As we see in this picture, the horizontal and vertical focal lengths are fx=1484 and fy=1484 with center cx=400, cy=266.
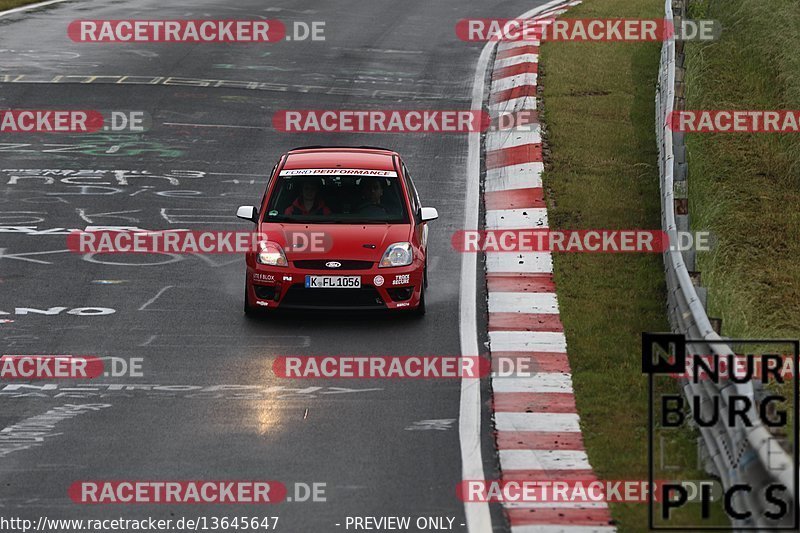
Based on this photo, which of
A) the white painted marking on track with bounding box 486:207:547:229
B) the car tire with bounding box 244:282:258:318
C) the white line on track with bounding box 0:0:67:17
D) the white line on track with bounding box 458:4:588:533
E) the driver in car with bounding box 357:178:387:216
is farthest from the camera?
the white line on track with bounding box 0:0:67:17

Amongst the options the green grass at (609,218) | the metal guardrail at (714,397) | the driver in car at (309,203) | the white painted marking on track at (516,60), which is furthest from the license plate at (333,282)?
the white painted marking on track at (516,60)

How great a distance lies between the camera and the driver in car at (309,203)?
49.2 feet

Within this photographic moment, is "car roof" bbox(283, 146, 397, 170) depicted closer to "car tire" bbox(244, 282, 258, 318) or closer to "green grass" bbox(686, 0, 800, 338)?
"car tire" bbox(244, 282, 258, 318)

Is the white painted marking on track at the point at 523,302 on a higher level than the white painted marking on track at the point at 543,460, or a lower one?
higher

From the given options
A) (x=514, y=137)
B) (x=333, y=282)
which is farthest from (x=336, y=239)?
(x=514, y=137)

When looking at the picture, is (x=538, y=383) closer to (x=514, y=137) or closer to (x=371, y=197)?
(x=371, y=197)

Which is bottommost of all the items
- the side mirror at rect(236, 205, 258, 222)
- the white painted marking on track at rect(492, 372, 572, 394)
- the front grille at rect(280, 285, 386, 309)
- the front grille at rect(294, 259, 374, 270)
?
the white painted marking on track at rect(492, 372, 572, 394)

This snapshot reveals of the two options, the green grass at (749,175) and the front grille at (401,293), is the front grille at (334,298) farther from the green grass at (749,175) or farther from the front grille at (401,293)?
the green grass at (749,175)

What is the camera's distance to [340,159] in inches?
619

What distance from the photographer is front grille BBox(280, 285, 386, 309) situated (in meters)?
14.1

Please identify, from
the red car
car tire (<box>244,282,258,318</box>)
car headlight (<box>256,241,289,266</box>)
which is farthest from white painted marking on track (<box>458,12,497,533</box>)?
car tire (<box>244,282,258,318</box>)

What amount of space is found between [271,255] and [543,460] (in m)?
4.64

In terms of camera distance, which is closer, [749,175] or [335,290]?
[335,290]

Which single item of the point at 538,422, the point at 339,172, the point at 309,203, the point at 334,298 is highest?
Result: the point at 339,172
